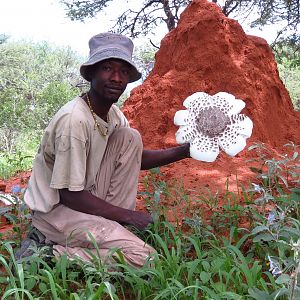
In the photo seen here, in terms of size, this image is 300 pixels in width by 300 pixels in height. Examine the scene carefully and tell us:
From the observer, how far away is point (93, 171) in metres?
2.52

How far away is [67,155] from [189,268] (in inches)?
30.1

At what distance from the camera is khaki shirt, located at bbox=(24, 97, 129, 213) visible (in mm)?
2283

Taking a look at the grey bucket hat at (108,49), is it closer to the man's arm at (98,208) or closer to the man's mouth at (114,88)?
the man's mouth at (114,88)

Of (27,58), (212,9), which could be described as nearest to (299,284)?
(212,9)

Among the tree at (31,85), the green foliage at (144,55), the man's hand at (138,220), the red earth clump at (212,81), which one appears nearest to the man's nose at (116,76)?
the man's hand at (138,220)

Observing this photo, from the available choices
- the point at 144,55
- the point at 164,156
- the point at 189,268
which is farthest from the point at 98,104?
the point at 144,55

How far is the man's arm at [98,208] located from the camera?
234cm

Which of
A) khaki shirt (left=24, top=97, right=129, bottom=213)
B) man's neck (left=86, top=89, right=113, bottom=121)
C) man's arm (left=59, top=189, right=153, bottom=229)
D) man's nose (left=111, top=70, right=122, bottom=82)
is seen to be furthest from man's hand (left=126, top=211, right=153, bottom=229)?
man's nose (left=111, top=70, right=122, bottom=82)

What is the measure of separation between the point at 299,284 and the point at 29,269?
3.86 ft

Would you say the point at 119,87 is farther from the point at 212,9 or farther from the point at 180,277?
the point at 212,9

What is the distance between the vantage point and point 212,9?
4668mm

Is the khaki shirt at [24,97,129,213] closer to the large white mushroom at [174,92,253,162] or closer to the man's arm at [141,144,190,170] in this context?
the man's arm at [141,144,190,170]

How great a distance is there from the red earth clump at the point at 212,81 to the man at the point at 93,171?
145cm

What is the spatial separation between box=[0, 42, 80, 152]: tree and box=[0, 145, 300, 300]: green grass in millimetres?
3814
